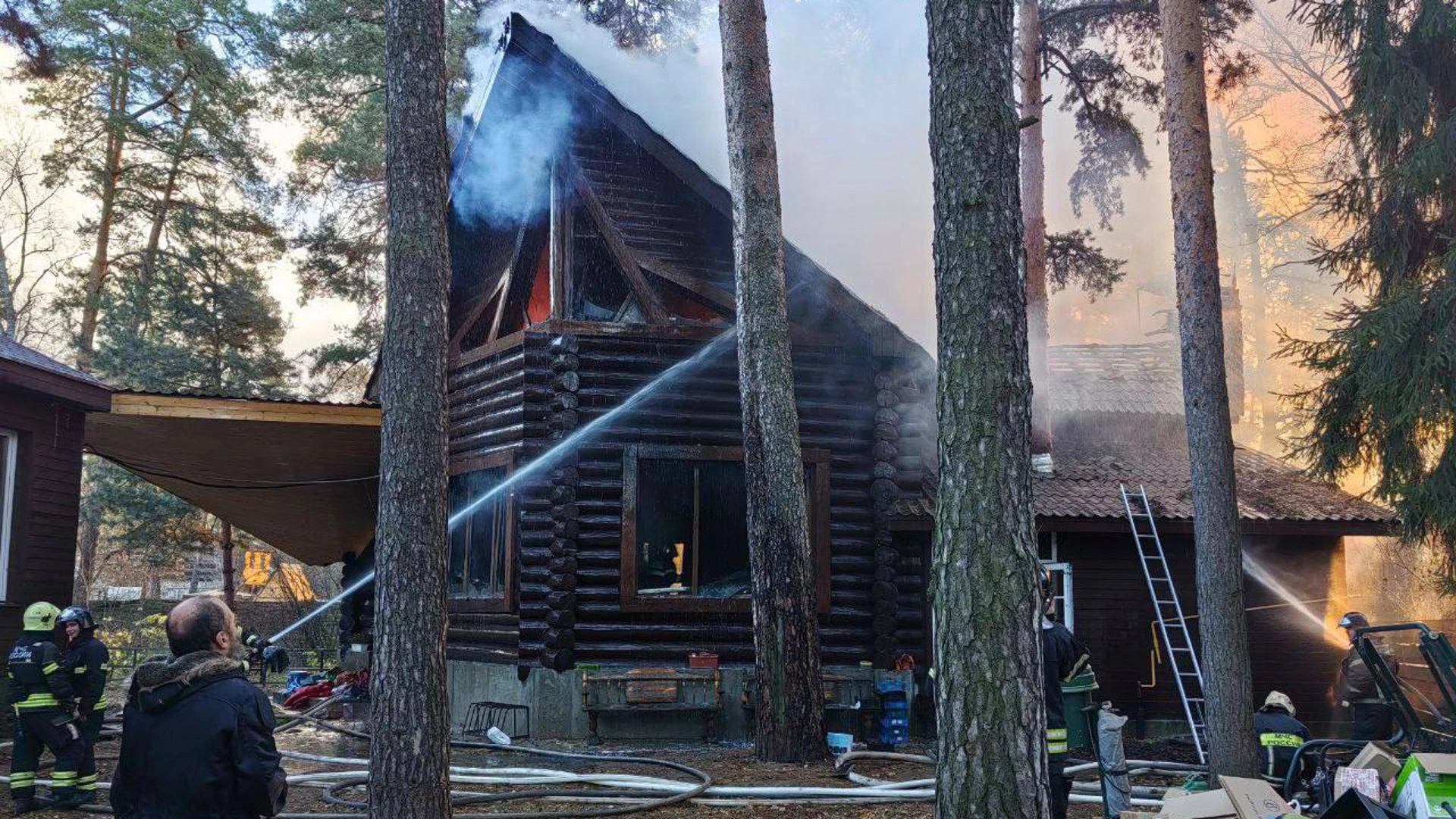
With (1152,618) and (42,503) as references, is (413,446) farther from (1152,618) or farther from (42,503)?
(1152,618)

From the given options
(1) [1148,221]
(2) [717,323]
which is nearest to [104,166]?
(2) [717,323]

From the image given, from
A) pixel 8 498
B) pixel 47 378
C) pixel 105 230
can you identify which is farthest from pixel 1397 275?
pixel 105 230

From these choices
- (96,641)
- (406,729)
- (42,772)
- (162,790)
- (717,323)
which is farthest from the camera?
(717,323)

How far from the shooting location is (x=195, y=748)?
405cm

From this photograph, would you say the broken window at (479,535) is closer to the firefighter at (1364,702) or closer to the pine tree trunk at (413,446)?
the pine tree trunk at (413,446)

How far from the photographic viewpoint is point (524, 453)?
45.4ft

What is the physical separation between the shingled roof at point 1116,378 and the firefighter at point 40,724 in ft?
47.6

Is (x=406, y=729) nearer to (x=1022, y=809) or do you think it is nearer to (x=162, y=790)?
(x=162, y=790)

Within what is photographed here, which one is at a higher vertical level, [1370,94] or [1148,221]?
[1148,221]

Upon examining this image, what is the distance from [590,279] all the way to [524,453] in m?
2.60

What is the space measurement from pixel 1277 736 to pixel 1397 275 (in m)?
6.67

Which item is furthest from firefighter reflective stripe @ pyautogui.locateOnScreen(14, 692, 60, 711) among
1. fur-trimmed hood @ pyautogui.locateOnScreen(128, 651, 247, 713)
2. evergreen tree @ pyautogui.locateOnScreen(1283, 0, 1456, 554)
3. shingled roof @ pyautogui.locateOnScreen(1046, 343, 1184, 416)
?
shingled roof @ pyautogui.locateOnScreen(1046, 343, 1184, 416)

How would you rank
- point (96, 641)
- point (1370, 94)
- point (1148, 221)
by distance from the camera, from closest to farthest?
point (96, 641)
point (1370, 94)
point (1148, 221)

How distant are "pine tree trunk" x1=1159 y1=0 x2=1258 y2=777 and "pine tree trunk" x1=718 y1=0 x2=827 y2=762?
3426 millimetres
